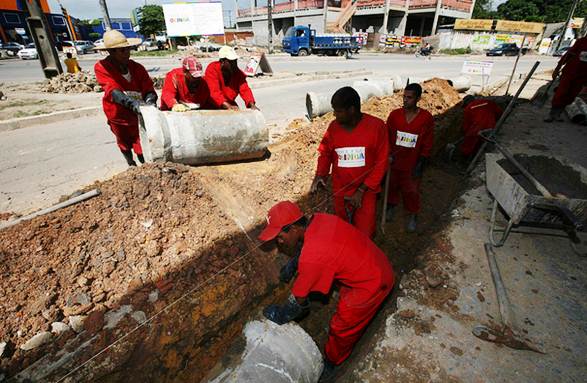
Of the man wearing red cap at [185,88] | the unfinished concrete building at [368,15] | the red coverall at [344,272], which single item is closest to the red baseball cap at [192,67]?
the man wearing red cap at [185,88]

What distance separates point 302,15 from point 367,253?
44926 millimetres

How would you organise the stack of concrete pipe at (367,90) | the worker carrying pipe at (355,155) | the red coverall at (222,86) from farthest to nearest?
→ the stack of concrete pipe at (367,90)
the red coverall at (222,86)
the worker carrying pipe at (355,155)

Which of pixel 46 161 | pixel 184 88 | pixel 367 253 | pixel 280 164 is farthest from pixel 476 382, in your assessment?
pixel 46 161

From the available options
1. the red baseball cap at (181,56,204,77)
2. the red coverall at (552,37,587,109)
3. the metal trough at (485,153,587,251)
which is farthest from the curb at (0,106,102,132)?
the red coverall at (552,37,587,109)

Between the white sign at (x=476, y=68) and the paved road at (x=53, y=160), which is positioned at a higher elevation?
the white sign at (x=476, y=68)

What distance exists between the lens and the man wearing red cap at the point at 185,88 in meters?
4.26

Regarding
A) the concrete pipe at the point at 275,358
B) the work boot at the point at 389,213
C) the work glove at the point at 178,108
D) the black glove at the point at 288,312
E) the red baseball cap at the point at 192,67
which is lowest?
the work boot at the point at 389,213

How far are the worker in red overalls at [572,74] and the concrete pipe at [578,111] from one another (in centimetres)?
Answer: 15

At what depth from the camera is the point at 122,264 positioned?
296 cm

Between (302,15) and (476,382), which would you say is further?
(302,15)

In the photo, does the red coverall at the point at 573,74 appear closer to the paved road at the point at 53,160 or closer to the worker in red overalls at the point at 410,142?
the worker in red overalls at the point at 410,142

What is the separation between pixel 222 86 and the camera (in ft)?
16.3

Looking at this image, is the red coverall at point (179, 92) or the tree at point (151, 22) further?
the tree at point (151, 22)

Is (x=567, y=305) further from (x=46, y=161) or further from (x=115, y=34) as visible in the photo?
(x=46, y=161)
